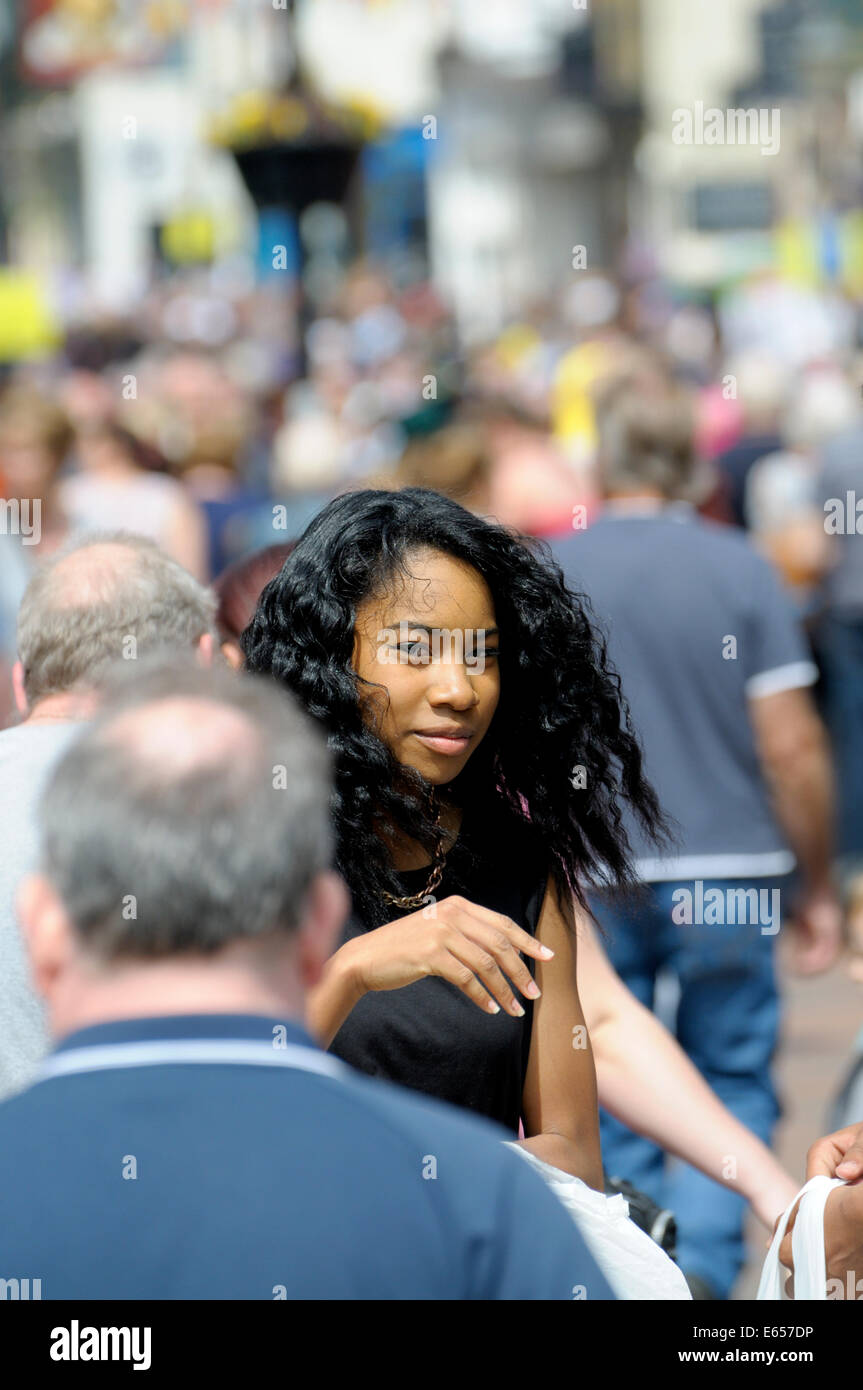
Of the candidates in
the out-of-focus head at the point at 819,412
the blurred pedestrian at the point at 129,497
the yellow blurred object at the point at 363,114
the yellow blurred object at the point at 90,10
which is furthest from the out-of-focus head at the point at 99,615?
the yellow blurred object at the point at 90,10

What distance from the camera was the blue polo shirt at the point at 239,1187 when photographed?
140 cm

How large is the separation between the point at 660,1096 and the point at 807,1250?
649 millimetres

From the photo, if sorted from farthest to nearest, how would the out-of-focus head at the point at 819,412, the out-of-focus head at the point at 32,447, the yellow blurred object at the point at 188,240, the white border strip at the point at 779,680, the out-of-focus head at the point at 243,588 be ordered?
the yellow blurred object at the point at 188,240 → the out-of-focus head at the point at 819,412 → the out-of-focus head at the point at 32,447 → the white border strip at the point at 779,680 → the out-of-focus head at the point at 243,588

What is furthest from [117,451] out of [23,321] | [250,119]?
[23,321]

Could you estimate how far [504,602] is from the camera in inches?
101

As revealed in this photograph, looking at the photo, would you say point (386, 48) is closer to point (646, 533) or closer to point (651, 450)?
point (651, 450)

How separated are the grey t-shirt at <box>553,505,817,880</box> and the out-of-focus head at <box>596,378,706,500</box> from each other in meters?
0.20

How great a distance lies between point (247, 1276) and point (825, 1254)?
1.15 m

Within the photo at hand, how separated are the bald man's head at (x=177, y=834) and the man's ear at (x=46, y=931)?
17 mm

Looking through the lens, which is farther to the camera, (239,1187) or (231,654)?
(231,654)

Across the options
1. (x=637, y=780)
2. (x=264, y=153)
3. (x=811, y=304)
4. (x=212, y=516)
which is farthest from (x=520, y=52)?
(x=637, y=780)

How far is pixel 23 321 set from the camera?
72.1ft

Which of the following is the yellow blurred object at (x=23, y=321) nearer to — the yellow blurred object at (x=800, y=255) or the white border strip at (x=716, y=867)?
the yellow blurred object at (x=800, y=255)
